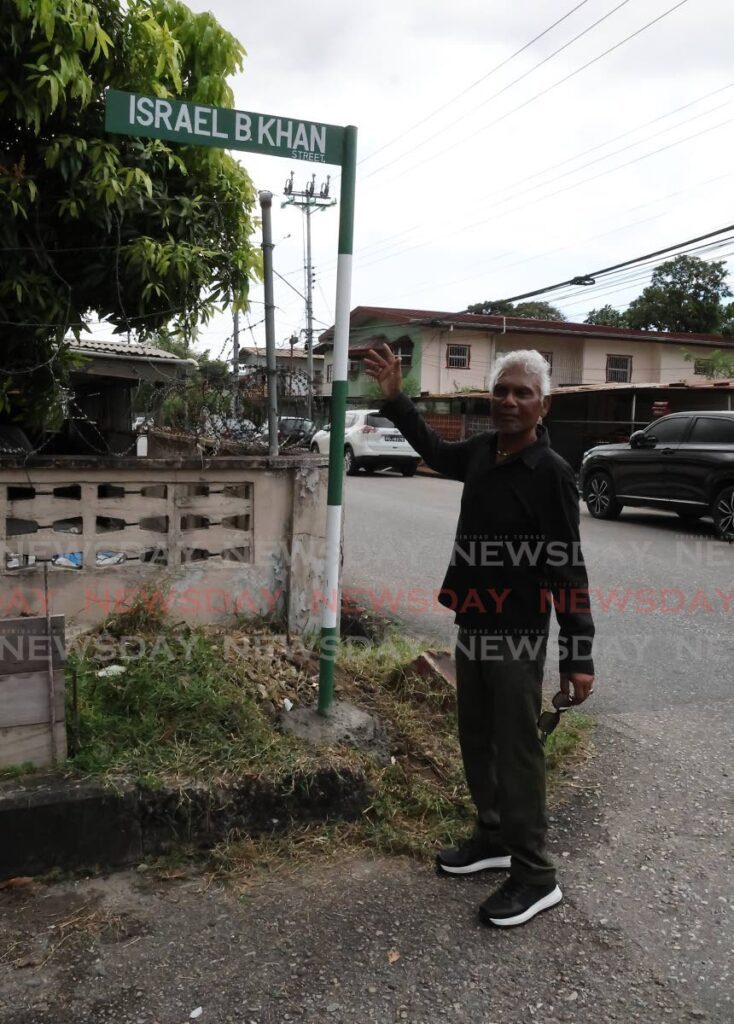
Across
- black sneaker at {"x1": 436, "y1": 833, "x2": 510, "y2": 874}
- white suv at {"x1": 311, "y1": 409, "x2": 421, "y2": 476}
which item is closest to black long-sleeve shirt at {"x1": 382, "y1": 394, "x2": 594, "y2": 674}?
black sneaker at {"x1": 436, "y1": 833, "x2": 510, "y2": 874}

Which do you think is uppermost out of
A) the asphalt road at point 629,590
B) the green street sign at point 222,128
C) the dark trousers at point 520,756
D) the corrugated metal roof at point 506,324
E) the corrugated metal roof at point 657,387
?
the corrugated metal roof at point 506,324

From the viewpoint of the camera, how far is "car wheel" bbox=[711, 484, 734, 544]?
1088 centimetres

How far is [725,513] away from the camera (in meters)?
10.9

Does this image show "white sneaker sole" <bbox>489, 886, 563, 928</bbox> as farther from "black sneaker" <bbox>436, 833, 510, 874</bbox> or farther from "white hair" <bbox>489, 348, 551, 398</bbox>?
"white hair" <bbox>489, 348, 551, 398</bbox>

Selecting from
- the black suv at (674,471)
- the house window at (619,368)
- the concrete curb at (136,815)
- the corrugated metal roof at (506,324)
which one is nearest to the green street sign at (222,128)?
the concrete curb at (136,815)

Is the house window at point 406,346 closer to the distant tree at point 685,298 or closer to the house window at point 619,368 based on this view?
the house window at point 619,368

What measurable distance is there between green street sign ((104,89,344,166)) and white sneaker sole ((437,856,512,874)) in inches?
111

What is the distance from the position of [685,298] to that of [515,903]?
44803mm

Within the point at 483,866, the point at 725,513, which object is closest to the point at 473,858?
the point at 483,866

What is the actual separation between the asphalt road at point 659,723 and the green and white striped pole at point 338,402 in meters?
1.29

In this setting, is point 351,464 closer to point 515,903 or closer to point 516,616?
point 516,616

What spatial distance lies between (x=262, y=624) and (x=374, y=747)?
1295 mm

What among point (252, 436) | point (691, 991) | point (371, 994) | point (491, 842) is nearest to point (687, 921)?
point (691, 991)

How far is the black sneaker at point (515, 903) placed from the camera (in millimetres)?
2764
